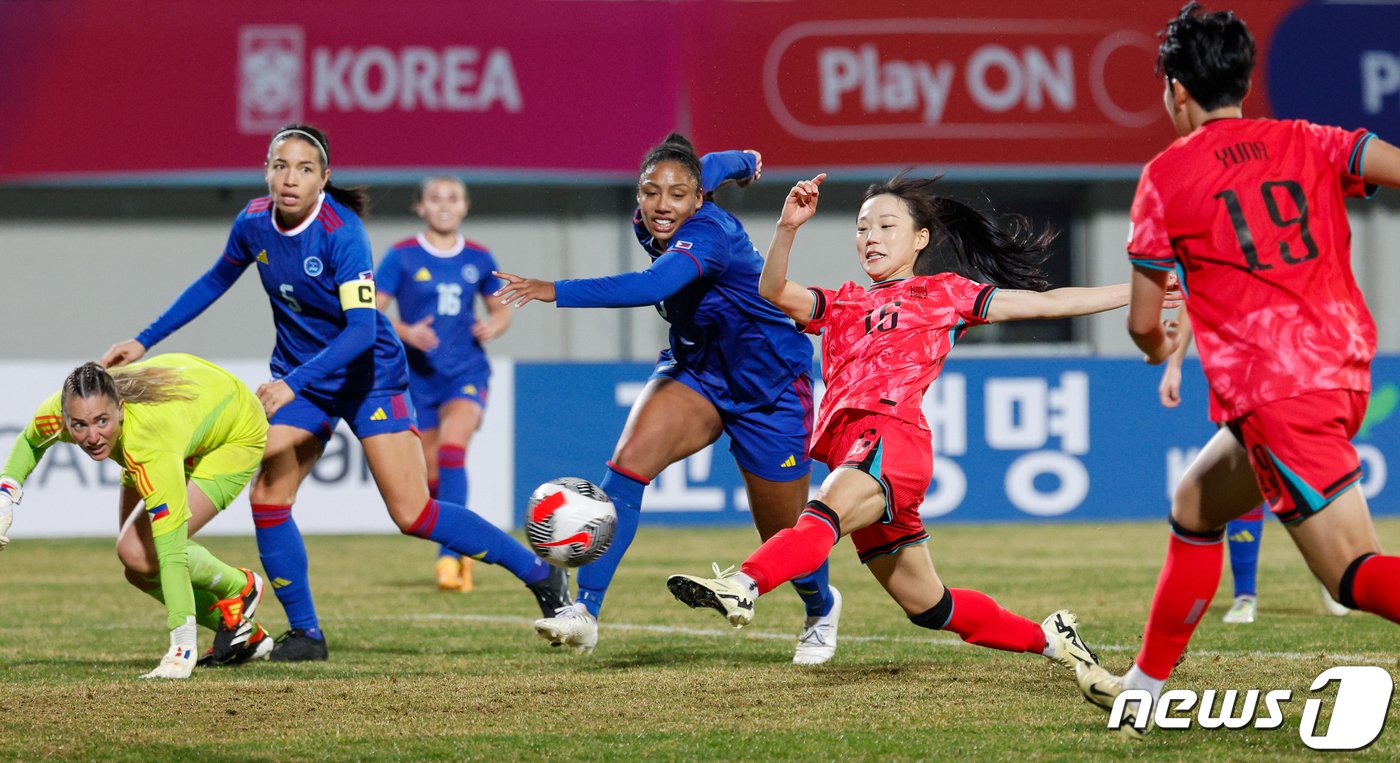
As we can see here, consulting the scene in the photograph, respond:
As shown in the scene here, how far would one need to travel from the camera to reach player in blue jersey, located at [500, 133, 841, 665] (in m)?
6.36

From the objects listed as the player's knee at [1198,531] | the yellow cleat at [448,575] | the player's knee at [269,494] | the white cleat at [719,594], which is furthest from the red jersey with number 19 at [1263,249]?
the yellow cleat at [448,575]

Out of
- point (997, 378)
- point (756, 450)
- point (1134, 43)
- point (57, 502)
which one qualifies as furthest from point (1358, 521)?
point (1134, 43)

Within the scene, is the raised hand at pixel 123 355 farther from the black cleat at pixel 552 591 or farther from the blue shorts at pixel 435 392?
the blue shorts at pixel 435 392

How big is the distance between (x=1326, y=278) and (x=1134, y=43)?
13344 mm

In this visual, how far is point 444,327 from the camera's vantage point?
1060cm

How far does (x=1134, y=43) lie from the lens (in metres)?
16.9

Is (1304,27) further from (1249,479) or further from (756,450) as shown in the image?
(1249,479)

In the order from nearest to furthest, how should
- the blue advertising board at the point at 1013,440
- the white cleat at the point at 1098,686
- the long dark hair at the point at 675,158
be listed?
the white cleat at the point at 1098,686 < the long dark hair at the point at 675,158 < the blue advertising board at the point at 1013,440

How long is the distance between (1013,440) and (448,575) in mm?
5617

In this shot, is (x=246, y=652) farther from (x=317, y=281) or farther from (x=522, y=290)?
(x=522, y=290)

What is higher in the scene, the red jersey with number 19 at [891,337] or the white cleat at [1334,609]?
the red jersey with number 19 at [891,337]

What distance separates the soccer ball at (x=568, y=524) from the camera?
19.3 ft

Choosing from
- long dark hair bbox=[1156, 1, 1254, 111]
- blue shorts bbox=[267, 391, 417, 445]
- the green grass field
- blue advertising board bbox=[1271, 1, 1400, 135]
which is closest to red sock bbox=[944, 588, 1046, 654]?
the green grass field

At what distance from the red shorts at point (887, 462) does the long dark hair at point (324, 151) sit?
93.1 inches
